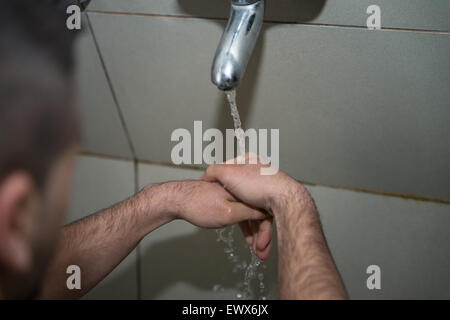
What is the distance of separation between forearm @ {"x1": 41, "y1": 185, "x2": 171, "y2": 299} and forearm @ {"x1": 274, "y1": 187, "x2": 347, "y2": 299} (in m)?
0.23

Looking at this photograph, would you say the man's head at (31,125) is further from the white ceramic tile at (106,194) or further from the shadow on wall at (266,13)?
the white ceramic tile at (106,194)

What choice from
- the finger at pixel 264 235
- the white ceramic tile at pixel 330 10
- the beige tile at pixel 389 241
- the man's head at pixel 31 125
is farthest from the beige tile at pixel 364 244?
the man's head at pixel 31 125

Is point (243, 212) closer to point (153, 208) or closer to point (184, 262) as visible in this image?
point (153, 208)

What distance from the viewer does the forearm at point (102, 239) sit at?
0.77m

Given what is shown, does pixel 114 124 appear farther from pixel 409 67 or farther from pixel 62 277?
pixel 409 67

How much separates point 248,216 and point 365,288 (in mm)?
316

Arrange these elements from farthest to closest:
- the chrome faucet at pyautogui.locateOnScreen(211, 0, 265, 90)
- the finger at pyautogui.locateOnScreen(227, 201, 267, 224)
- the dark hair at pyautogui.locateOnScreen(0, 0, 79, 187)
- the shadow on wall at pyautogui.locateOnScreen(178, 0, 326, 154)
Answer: the finger at pyautogui.locateOnScreen(227, 201, 267, 224)
the shadow on wall at pyautogui.locateOnScreen(178, 0, 326, 154)
the chrome faucet at pyautogui.locateOnScreen(211, 0, 265, 90)
the dark hair at pyautogui.locateOnScreen(0, 0, 79, 187)

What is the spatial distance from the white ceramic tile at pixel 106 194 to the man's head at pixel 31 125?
0.51 metres

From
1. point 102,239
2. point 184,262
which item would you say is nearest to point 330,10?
point 102,239

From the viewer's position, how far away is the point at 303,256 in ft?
2.07

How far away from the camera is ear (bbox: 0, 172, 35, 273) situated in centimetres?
44

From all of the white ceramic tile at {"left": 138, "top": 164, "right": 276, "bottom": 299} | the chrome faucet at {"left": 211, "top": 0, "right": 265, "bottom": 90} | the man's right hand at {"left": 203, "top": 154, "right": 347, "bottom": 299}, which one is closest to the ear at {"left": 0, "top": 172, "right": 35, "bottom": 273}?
the chrome faucet at {"left": 211, "top": 0, "right": 265, "bottom": 90}

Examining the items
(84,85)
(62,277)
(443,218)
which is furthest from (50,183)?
(443,218)

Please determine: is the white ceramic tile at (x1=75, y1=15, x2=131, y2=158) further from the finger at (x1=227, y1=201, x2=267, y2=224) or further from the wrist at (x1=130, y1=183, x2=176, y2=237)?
the finger at (x1=227, y1=201, x2=267, y2=224)
